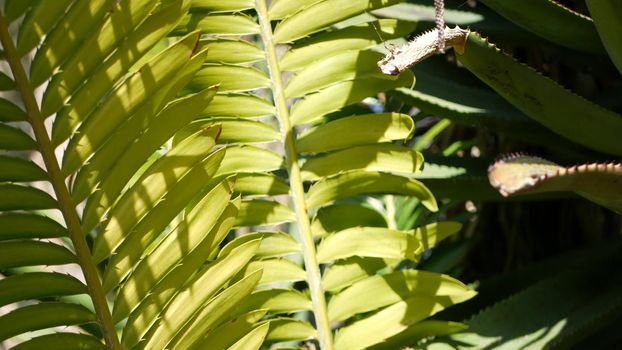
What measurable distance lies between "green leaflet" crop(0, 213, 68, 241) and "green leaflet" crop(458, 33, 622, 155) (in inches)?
14.4

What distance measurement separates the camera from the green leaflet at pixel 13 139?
697mm

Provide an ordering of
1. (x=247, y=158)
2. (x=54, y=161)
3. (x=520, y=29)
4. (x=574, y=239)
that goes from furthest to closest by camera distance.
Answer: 1. (x=574, y=239)
2. (x=520, y=29)
3. (x=247, y=158)
4. (x=54, y=161)

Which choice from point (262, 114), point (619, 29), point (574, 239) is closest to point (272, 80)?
point (262, 114)

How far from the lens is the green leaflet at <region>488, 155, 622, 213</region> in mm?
520

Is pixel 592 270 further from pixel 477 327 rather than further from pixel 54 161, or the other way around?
pixel 54 161

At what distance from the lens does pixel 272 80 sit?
2.85 ft

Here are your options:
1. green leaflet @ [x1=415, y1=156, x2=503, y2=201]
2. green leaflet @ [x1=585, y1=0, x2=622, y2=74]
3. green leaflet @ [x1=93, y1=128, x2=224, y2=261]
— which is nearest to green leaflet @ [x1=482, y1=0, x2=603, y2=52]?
green leaflet @ [x1=585, y1=0, x2=622, y2=74]

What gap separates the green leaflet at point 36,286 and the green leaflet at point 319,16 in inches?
12.5

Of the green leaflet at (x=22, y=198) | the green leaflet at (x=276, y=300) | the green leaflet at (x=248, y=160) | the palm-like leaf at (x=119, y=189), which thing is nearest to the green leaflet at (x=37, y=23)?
the palm-like leaf at (x=119, y=189)

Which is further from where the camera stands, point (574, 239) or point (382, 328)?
point (574, 239)

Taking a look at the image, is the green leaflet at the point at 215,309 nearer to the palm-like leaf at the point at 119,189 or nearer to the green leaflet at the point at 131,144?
the palm-like leaf at the point at 119,189

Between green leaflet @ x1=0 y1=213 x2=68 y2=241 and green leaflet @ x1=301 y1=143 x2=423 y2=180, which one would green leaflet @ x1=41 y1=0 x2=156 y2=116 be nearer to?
green leaflet @ x1=0 y1=213 x2=68 y2=241

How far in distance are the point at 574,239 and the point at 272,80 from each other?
1.65ft

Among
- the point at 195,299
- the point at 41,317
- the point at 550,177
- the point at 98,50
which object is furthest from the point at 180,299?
the point at 550,177
